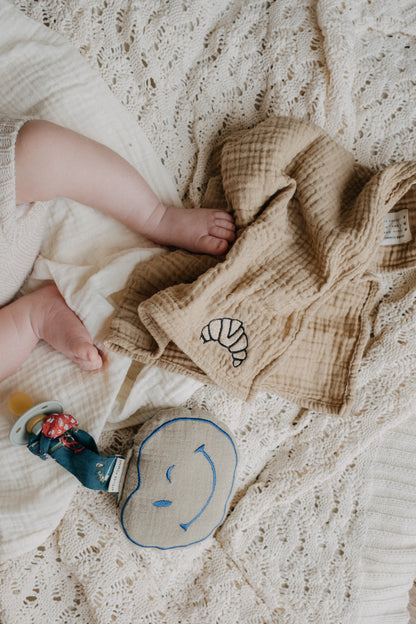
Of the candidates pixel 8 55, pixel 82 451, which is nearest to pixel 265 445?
pixel 82 451

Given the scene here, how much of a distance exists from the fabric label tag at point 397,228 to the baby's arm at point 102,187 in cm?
31

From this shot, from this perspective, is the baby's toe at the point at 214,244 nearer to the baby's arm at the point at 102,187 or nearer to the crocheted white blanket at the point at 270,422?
the baby's arm at the point at 102,187

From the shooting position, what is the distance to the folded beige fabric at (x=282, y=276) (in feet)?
2.60

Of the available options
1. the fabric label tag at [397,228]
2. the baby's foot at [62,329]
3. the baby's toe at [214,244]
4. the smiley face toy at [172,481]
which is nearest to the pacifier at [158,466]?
the smiley face toy at [172,481]

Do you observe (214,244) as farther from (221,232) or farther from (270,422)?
(270,422)

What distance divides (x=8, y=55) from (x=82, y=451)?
30.3 inches

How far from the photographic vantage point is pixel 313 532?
941 mm

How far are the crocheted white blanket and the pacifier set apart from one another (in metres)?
0.06

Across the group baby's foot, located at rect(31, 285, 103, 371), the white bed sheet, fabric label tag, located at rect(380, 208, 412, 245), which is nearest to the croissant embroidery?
the white bed sheet

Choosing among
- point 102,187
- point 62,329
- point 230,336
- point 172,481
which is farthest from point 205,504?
point 102,187

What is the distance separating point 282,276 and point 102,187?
1.22 feet

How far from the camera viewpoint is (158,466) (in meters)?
0.84

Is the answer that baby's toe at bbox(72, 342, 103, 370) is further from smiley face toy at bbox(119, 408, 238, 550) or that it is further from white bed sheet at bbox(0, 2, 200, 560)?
smiley face toy at bbox(119, 408, 238, 550)

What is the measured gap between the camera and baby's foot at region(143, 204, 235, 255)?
0.84m
